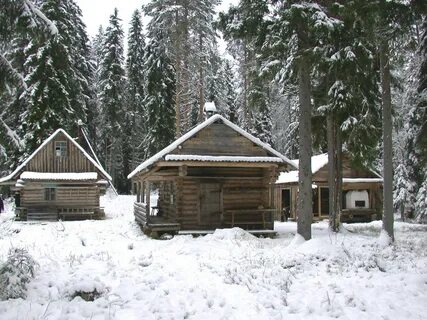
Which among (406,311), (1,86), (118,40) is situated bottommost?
(406,311)

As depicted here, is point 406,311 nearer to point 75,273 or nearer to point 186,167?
point 75,273

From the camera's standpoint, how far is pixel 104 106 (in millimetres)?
45000

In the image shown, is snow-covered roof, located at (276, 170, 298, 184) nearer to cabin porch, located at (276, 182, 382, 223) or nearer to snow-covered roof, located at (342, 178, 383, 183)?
cabin porch, located at (276, 182, 382, 223)

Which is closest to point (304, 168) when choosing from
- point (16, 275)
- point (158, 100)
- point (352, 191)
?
point (16, 275)

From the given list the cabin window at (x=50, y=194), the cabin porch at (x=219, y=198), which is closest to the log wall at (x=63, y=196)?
the cabin window at (x=50, y=194)

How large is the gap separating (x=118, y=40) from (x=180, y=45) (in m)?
17.0

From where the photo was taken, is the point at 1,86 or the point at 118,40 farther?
the point at 118,40

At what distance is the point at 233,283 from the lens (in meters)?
9.77

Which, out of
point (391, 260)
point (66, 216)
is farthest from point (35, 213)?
point (391, 260)

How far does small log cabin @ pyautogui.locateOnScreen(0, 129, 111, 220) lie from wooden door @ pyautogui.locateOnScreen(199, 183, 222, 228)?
12.6 meters

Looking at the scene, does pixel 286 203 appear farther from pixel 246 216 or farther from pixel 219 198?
pixel 219 198

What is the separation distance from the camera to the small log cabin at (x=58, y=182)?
95.6 feet

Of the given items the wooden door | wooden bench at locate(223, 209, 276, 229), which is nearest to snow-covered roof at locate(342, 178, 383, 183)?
wooden bench at locate(223, 209, 276, 229)

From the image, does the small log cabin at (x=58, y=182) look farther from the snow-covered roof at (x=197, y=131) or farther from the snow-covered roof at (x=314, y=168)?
the snow-covered roof at (x=314, y=168)
